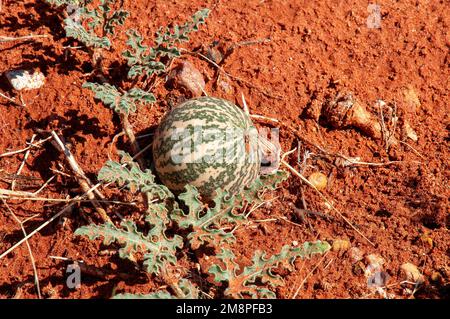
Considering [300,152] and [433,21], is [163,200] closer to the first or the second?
[300,152]

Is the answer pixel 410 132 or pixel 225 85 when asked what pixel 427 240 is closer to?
pixel 410 132

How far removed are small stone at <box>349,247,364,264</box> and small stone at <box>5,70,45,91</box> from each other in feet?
9.60

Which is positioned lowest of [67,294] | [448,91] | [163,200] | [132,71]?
[67,294]

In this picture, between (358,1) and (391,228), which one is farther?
(358,1)

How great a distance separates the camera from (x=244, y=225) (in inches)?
172

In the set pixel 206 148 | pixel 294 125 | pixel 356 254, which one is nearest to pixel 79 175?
pixel 206 148

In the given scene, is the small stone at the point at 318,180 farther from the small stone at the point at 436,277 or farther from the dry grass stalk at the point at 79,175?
the dry grass stalk at the point at 79,175

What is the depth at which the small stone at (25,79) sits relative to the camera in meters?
4.70

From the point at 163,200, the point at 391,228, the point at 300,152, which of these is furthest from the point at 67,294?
the point at 391,228

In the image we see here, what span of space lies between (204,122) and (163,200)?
27.3 inches

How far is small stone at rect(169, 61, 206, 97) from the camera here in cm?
480

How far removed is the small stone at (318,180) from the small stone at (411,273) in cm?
89

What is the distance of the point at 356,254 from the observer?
4.19m

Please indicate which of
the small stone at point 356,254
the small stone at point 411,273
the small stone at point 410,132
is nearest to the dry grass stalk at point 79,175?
the small stone at point 356,254
